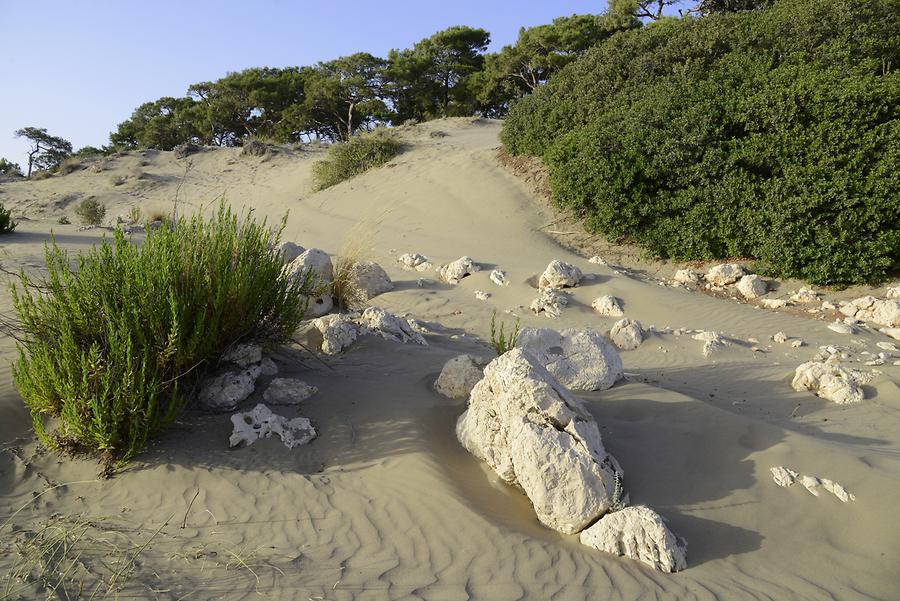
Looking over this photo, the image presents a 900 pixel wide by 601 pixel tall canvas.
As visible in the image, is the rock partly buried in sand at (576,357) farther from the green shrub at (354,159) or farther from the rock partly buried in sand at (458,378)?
the green shrub at (354,159)

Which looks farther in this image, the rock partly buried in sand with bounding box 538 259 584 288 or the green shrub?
the green shrub

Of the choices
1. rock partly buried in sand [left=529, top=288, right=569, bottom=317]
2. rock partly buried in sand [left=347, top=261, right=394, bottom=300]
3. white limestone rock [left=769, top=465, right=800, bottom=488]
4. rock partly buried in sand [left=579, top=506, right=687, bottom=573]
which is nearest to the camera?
rock partly buried in sand [left=579, top=506, right=687, bottom=573]

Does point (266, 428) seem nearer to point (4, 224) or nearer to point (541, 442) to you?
point (541, 442)

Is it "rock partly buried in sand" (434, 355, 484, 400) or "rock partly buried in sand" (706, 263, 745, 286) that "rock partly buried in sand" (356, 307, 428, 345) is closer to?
"rock partly buried in sand" (434, 355, 484, 400)

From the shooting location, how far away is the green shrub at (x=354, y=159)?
67.6 ft

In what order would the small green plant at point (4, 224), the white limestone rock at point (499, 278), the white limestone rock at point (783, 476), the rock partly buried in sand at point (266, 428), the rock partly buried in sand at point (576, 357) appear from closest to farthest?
1. the white limestone rock at point (783, 476)
2. the rock partly buried in sand at point (266, 428)
3. the rock partly buried in sand at point (576, 357)
4. the white limestone rock at point (499, 278)
5. the small green plant at point (4, 224)

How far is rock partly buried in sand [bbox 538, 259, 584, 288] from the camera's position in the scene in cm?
955

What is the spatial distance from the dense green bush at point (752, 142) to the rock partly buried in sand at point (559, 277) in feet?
10.8

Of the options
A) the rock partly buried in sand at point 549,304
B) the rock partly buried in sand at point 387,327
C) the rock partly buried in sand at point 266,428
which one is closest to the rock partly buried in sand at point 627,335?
the rock partly buried in sand at point 549,304

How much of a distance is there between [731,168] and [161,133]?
3464 cm

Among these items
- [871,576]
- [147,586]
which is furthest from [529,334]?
[147,586]

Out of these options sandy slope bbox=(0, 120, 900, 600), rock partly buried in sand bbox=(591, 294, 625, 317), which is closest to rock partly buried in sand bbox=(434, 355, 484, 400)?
sandy slope bbox=(0, 120, 900, 600)

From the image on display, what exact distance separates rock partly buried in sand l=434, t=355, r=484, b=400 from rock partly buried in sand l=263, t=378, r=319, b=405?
108 centimetres

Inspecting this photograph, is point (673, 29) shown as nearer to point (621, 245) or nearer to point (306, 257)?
point (621, 245)
